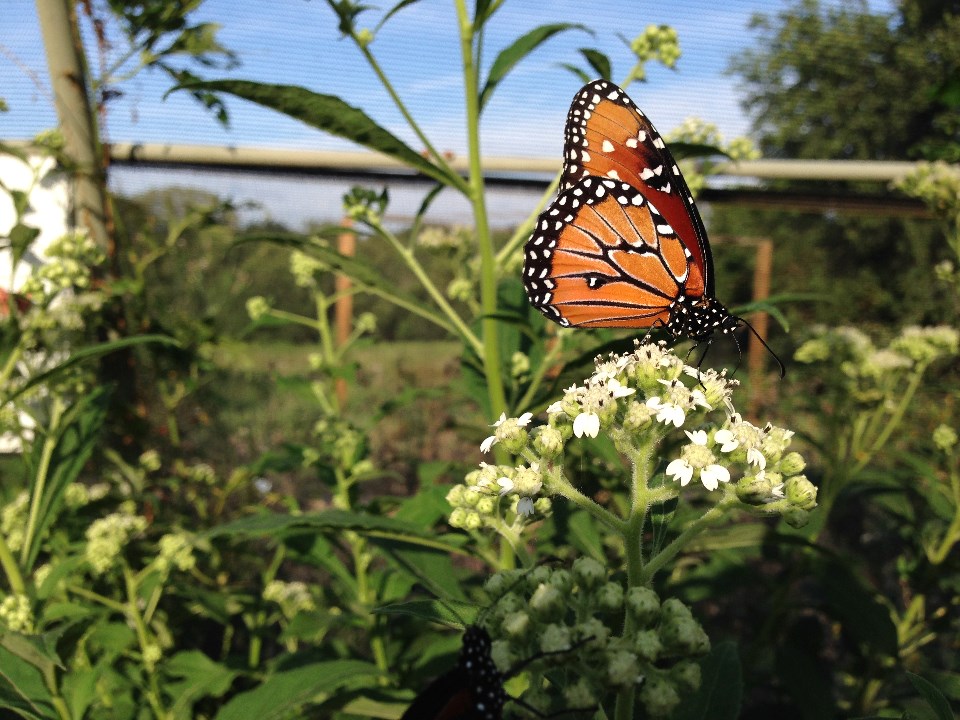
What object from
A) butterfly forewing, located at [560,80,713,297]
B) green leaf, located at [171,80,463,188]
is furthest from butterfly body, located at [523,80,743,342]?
green leaf, located at [171,80,463,188]

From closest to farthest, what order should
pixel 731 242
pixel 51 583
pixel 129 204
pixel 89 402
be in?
pixel 51 583 < pixel 89 402 < pixel 129 204 < pixel 731 242

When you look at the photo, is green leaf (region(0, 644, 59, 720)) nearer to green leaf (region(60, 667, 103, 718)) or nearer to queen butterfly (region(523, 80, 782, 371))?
green leaf (region(60, 667, 103, 718))

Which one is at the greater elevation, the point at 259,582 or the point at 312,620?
the point at 312,620

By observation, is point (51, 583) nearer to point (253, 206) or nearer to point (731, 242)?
point (253, 206)

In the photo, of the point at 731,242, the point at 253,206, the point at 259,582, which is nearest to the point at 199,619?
the point at 259,582

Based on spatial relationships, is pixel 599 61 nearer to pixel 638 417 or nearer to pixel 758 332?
pixel 638 417

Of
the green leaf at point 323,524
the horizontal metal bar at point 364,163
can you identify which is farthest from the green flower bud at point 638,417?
the horizontal metal bar at point 364,163
